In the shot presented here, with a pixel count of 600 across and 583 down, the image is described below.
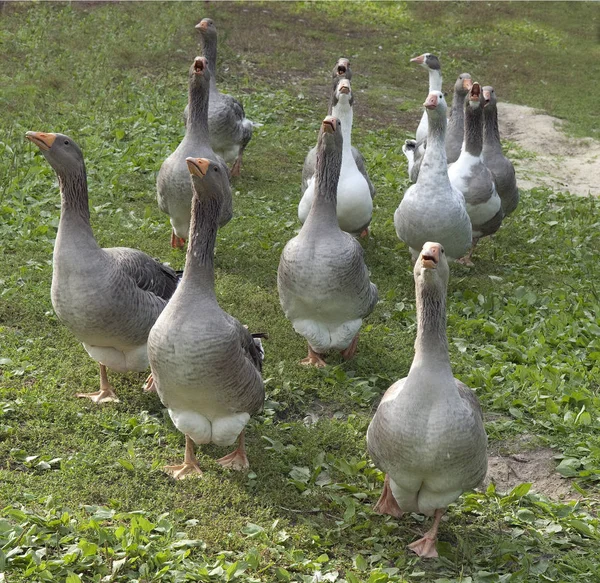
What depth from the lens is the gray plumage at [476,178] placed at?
956 cm

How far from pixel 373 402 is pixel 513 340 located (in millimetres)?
1699

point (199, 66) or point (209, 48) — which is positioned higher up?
point (199, 66)

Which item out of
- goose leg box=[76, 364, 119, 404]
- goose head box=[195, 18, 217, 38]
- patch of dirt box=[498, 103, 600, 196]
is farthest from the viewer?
patch of dirt box=[498, 103, 600, 196]

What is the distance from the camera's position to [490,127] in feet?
34.6

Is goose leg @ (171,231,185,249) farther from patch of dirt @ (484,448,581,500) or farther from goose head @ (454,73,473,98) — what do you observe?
patch of dirt @ (484,448,581,500)

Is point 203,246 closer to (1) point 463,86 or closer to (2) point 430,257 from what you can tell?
(2) point 430,257

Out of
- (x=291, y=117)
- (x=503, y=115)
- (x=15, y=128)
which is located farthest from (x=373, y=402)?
(x=503, y=115)

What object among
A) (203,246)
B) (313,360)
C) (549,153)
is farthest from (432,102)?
(549,153)

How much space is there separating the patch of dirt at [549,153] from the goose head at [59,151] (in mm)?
8362

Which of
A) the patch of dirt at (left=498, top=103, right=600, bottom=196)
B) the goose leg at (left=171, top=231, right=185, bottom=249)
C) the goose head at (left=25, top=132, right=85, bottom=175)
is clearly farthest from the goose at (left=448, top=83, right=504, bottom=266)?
the goose head at (left=25, top=132, right=85, bottom=175)

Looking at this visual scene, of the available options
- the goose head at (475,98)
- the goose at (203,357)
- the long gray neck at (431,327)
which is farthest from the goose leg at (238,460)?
the goose head at (475,98)

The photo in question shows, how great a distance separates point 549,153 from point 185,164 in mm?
7989

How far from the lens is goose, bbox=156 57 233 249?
8922 mm

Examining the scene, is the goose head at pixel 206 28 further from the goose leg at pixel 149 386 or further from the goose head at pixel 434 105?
the goose leg at pixel 149 386
